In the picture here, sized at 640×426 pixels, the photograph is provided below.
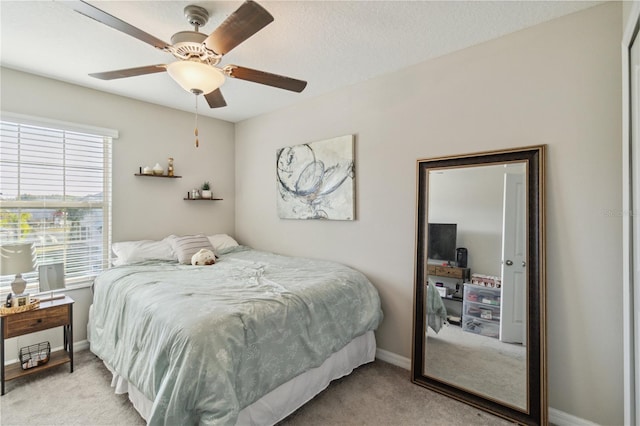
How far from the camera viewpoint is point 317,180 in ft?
10.4

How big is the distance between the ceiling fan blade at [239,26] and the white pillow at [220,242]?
2.48 metres

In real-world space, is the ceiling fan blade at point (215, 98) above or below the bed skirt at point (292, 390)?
above

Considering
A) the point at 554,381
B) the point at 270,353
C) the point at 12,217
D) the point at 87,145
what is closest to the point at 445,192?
the point at 554,381

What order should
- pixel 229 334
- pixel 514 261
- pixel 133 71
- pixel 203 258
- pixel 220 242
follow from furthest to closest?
pixel 220 242 → pixel 203 258 → pixel 514 261 → pixel 133 71 → pixel 229 334

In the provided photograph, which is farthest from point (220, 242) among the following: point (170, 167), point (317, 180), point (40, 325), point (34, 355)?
point (34, 355)

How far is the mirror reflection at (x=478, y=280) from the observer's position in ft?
6.57

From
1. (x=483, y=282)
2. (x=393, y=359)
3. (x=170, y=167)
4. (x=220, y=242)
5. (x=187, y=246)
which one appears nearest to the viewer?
(x=483, y=282)

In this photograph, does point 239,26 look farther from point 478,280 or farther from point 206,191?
point 206,191

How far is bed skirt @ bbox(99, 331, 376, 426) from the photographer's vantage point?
173 cm

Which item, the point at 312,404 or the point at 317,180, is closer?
the point at 312,404

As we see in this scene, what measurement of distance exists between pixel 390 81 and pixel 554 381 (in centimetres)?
251

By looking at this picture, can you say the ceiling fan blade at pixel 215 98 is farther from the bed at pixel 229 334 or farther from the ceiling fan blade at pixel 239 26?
the bed at pixel 229 334

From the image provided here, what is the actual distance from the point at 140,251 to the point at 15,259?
932mm

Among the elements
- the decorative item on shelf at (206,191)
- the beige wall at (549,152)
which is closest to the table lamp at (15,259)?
the decorative item on shelf at (206,191)
